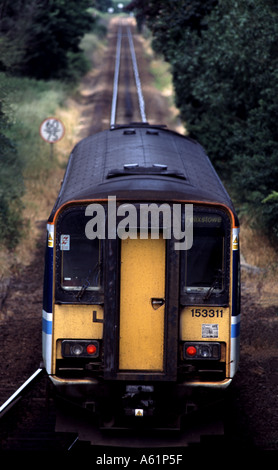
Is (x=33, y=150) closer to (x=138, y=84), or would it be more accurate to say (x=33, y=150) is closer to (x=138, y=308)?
(x=138, y=308)

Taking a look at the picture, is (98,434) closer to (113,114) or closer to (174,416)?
(174,416)

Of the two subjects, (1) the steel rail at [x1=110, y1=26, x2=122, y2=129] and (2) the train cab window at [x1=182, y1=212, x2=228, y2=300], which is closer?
(2) the train cab window at [x1=182, y1=212, x2=228, y2=300]

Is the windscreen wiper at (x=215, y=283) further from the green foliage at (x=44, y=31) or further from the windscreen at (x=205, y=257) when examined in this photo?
the green foliage at (x=44, y=31)

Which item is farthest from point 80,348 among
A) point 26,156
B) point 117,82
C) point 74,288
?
A: point 117,82

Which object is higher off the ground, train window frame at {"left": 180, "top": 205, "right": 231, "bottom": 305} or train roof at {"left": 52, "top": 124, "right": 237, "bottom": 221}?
train roof at {"left": 52, "top": 124, "right": 237, "bottom": 221}

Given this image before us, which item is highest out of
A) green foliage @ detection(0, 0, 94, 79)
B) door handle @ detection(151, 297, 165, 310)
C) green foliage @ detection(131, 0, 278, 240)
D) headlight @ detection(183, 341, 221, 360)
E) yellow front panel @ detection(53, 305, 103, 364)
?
green foliage @ detection(0, 0, 94, 79)

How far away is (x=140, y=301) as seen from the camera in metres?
7.41

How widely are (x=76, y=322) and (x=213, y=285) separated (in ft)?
5.08

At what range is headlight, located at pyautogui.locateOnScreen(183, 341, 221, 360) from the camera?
7496 mm

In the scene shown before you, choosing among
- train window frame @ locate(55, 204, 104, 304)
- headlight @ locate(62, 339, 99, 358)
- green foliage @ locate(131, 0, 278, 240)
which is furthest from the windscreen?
green foliage @ locate(131, 0, 278, 240)

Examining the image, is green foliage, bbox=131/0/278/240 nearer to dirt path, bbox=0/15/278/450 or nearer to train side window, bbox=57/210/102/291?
dirt path, bbox=0/15/278/450

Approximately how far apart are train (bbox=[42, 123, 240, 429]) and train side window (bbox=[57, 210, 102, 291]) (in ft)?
0.04

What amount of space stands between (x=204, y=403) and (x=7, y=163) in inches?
447

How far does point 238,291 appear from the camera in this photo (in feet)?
25.4
